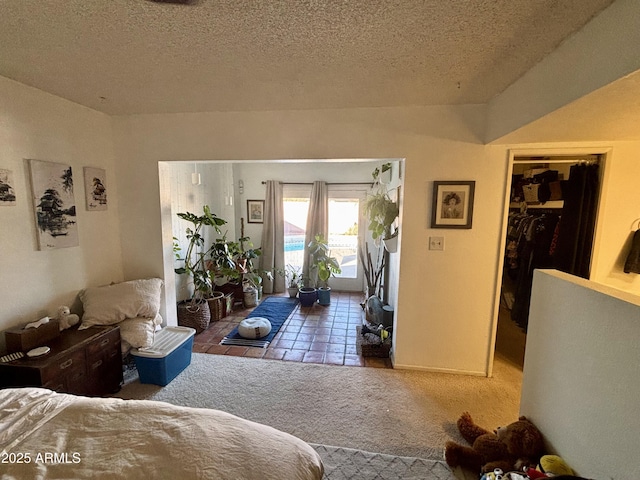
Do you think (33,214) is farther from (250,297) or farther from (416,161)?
(416,161)

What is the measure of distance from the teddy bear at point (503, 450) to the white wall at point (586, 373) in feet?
0.28

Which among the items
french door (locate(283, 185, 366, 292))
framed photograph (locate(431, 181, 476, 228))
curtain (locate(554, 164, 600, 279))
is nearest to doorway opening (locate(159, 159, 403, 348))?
french door (locate(283, 185, 366, 292))

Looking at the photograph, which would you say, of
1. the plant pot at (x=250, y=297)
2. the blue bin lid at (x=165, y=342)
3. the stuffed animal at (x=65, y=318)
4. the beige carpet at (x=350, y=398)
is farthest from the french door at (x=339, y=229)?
the stuffed animal at (x=65, y=318)

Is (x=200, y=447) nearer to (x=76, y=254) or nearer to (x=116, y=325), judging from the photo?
(x=116, y=325)

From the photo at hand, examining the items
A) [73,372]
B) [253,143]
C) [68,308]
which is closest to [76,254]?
[68,308]

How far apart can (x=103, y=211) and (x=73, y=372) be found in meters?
1.43

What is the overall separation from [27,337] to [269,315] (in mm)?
2367

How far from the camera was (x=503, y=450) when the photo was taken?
148cm

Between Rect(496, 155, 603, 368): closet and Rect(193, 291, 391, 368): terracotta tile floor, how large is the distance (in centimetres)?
166

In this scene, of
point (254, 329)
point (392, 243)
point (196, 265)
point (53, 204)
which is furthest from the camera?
point (196, 265)

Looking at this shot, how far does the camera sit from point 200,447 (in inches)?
37.5

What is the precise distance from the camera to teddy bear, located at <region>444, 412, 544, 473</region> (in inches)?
54.1

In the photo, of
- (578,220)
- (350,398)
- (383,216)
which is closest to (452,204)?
(383,216)

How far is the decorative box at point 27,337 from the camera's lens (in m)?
1.70
